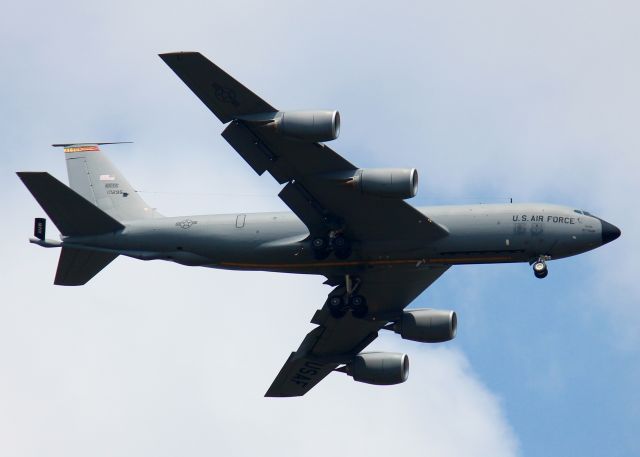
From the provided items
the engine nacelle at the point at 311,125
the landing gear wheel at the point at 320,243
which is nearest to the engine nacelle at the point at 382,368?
the landing gear wheel at the point at 320,243

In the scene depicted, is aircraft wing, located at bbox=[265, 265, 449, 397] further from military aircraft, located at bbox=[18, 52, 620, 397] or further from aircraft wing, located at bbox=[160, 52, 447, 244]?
aircraft wing, located at bbox=[160, 52, 447, 244]

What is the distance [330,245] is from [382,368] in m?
9.73

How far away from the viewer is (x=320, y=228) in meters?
60.2

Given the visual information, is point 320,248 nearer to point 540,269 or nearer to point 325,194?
point 325,194

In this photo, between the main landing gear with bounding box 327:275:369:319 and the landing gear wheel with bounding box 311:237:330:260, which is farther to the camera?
the main landing gear with bounding box 327:275:369:319

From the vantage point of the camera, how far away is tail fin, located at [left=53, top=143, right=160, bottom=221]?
65.7m

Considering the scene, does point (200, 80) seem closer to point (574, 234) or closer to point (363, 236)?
point (363, 236)

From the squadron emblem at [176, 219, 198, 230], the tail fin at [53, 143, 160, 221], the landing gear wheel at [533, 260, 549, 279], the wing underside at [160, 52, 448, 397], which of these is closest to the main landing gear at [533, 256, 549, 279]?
the landing gear wheel at [533, 260, 549, 279]

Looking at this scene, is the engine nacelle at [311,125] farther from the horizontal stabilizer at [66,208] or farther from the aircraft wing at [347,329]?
the horizontal stabilizer at [66,208]

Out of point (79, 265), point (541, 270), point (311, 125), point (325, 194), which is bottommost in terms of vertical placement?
point (79, 265)

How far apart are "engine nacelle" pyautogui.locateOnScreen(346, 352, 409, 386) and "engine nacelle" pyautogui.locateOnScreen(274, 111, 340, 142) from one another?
15203 mm

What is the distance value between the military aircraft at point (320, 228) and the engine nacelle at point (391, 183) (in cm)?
5

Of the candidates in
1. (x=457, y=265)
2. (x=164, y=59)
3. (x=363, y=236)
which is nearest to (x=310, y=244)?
(x=363, y=236)

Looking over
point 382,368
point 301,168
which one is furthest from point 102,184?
point 382,368
